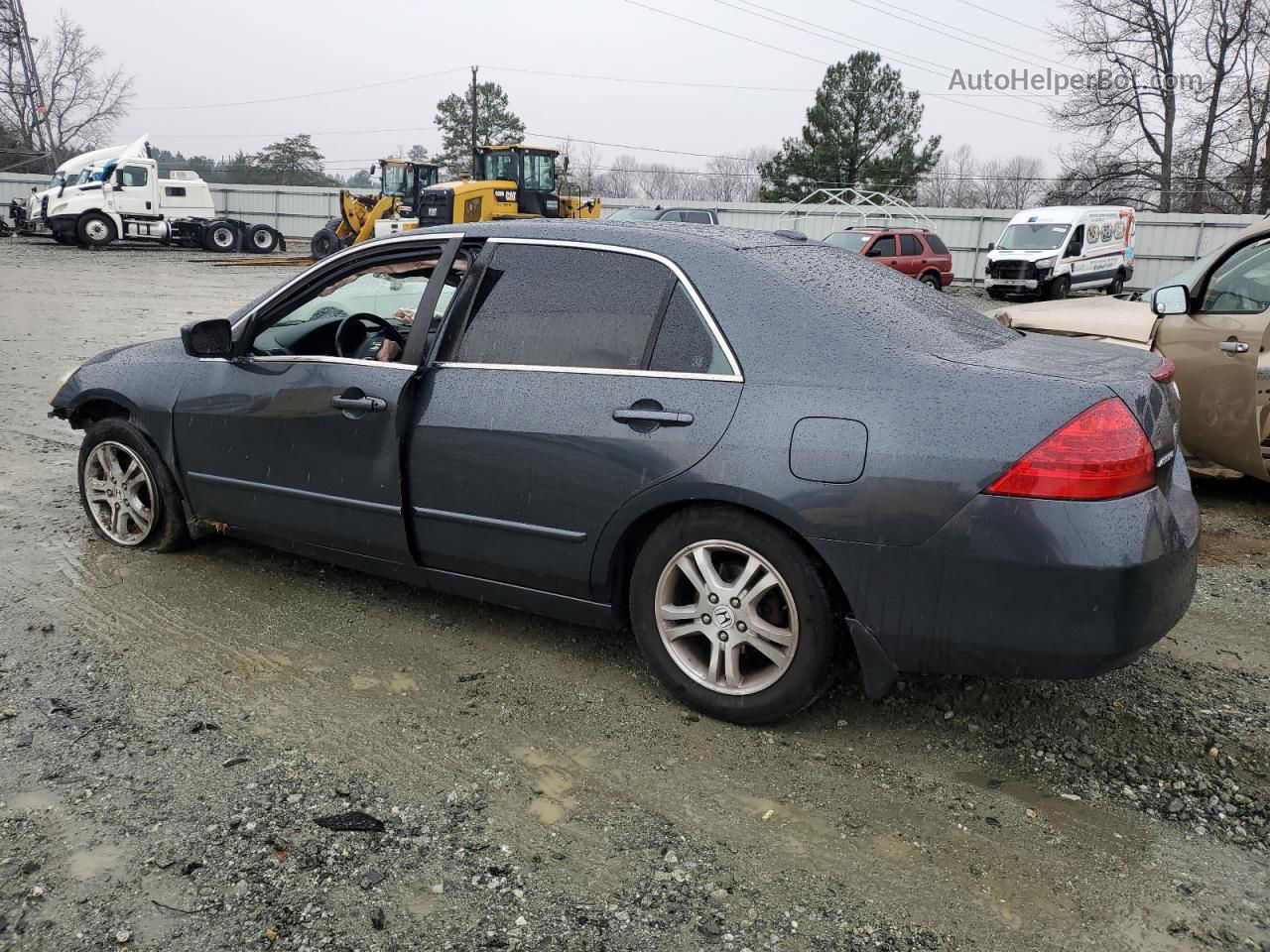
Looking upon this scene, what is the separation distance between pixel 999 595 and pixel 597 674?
1.49 meters

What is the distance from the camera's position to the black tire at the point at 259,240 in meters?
32.2

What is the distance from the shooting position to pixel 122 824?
267 centimetres

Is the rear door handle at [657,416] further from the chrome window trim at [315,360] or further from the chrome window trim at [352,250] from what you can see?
the chrome window trim at [352,250]

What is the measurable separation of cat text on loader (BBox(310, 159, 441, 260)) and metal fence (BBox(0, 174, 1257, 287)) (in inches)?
348

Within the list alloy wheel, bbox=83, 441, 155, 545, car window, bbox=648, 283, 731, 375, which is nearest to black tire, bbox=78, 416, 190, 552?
alloy wheel, bbox=83, 441, 155, 545

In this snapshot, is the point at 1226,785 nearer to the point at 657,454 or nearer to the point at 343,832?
the point at 657,454

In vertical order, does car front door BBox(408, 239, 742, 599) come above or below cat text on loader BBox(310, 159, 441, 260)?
below

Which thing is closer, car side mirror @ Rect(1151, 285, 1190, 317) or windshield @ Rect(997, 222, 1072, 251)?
car side mirror @ Rect(1151, 285, 1190, 317)

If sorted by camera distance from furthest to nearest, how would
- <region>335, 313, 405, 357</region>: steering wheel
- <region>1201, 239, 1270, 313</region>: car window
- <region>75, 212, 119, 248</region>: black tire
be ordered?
<region>75, 212, 119, 248</region>: black tire → <region>1201, 239, 1270, 313</region>: car window → <region>335, 313, 405, 357</region>: steering wheel

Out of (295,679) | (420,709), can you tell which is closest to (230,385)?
(295,679)

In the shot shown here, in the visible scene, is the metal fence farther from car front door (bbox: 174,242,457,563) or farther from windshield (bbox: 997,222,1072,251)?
car front door (bbox: 174,242,457,563)

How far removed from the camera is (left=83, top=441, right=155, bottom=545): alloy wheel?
4.69 metres

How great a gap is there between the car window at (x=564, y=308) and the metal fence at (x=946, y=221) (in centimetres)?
2080

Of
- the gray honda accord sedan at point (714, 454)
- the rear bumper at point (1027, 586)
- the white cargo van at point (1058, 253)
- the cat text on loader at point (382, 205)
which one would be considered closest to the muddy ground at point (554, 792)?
the gray honda accord sedan at point (714, 454)
